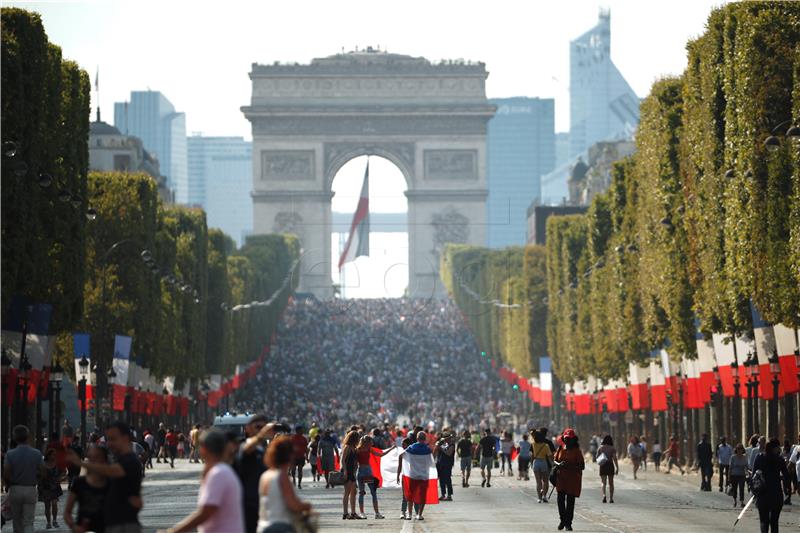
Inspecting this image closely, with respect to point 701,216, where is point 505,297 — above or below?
above

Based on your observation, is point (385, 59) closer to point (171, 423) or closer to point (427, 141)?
point (427, 141)

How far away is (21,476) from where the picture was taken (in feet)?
98.2

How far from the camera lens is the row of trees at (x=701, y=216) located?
47781 mm

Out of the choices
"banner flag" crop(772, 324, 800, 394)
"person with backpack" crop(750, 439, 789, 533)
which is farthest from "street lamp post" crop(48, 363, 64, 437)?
"person with backpack" crop(750, 439, 789, 533)

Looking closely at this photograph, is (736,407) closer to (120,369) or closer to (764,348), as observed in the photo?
(764,348)

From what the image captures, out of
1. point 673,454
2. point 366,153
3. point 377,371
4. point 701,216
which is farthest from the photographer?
point 366,153

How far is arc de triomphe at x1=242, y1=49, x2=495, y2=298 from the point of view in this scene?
593 feet

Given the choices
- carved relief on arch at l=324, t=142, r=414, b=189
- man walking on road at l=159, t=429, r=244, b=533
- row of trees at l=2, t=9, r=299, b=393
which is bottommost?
man walking on road at l=159, t=429, r=244, b=533

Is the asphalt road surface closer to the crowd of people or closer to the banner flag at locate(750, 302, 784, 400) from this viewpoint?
the crowd of people

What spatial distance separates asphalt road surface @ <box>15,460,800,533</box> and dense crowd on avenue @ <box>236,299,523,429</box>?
160ft

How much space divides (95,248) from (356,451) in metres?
37.1

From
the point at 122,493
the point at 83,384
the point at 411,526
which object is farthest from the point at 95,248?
the point at 122,493

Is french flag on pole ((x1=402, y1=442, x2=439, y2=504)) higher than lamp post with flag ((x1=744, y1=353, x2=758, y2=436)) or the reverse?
the reverse

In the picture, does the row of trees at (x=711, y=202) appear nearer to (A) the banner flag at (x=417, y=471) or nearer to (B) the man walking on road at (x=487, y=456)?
(B) the man walking on road at (x=487, y=456)
